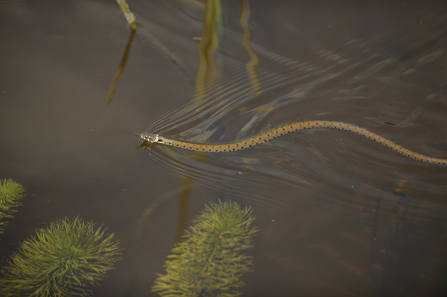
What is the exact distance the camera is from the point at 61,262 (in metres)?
2.79

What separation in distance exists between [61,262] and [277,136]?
9.45 ft

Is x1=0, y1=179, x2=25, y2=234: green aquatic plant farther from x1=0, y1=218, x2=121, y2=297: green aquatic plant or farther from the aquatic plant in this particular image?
the aquatic plant

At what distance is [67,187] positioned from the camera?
3.33 metres

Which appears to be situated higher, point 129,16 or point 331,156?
point 129,16

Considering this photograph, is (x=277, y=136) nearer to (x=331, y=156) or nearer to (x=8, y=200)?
(x=331, y=156)

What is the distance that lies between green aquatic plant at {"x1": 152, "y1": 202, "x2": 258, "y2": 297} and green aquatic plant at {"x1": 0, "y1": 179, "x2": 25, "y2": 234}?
2.01 metres

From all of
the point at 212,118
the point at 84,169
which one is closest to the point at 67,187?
the point at 84,169

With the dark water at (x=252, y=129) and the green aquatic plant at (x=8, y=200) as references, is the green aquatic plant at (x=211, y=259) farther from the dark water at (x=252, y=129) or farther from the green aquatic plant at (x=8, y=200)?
the green aquatic plant at (x=8, y=200)

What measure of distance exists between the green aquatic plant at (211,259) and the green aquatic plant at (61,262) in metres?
0.73

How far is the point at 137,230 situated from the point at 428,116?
400 centimetres

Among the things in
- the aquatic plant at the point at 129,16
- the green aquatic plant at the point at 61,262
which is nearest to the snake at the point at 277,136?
the green aquatic plant at the point at 61,262

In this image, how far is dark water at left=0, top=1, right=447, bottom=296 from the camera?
313 centimetres

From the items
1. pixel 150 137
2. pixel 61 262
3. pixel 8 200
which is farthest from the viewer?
pixel 150 137

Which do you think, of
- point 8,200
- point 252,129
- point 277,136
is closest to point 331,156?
point 277,136
